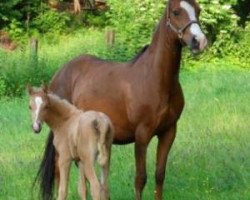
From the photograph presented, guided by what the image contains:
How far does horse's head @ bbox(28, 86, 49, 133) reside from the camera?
6.02 m

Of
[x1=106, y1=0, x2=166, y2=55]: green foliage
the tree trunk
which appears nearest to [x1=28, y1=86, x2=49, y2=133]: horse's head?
[x1=106, y1=0, x2=166, y2=55]: green foliage

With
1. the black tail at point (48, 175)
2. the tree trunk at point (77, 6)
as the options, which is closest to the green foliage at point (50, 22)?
the tree trunk at point (77, 6)

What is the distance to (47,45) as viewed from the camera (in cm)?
2973

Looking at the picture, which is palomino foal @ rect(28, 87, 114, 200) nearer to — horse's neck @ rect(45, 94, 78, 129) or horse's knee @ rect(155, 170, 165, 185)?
horse's neck @ rect(45, 94, 78, 129)

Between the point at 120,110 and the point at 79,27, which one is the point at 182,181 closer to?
the point at 120,110

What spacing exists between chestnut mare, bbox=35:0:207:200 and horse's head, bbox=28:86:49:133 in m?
1.63

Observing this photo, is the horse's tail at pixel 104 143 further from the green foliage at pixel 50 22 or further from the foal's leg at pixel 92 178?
the green foliage at pixel 50 22

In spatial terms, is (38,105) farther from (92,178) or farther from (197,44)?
(197,44)

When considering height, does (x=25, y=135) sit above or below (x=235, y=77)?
above

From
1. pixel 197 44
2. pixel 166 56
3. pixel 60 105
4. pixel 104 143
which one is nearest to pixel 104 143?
pixel 104 143

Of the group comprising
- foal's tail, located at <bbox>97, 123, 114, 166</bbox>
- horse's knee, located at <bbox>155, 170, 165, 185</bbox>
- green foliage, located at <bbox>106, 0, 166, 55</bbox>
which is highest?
foal's tail, located at <bbox>97, 123, 114, 166</bbox>

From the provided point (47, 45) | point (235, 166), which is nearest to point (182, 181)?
point (235, 166)

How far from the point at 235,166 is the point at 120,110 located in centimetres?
194

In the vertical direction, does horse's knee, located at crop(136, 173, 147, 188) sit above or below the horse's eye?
below
